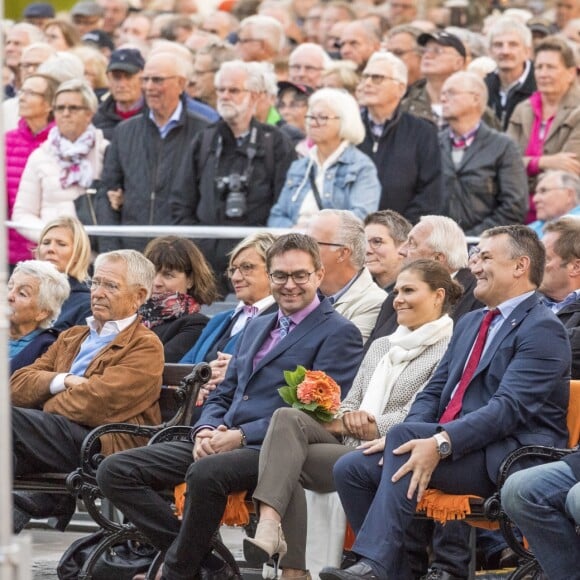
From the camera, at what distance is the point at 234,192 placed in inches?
456

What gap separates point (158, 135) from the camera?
40.3 ft

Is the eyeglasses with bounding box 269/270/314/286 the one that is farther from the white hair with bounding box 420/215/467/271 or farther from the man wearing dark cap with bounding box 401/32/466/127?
the man wearing dark cap with bounding box 401/32/466/127

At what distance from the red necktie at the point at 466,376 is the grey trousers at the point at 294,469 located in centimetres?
54

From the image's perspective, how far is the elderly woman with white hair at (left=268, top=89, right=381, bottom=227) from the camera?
436 inches

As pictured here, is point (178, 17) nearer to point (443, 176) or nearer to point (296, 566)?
point (443, 176)

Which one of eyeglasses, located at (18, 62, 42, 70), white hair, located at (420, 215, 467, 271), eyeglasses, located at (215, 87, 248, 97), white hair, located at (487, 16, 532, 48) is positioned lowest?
eyeglasses, located at (18, 62, 42, 70)

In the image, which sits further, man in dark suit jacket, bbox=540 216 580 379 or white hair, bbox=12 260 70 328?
white hair, bbox=12 260 70 328

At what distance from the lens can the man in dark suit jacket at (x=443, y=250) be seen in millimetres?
9039

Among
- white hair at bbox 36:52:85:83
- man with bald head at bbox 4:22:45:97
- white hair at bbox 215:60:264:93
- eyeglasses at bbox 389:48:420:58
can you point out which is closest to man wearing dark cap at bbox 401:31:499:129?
eyeglasses at bbox 389:48:420:58

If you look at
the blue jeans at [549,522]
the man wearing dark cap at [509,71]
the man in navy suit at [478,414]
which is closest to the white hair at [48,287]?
the man in navy suit at [478,414]

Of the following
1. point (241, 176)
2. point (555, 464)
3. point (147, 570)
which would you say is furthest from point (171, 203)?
point (555, 464)

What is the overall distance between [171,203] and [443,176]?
1.86m

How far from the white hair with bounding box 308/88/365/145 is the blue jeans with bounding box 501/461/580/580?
441 cm

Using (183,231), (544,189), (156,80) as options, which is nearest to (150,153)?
(156,80)
